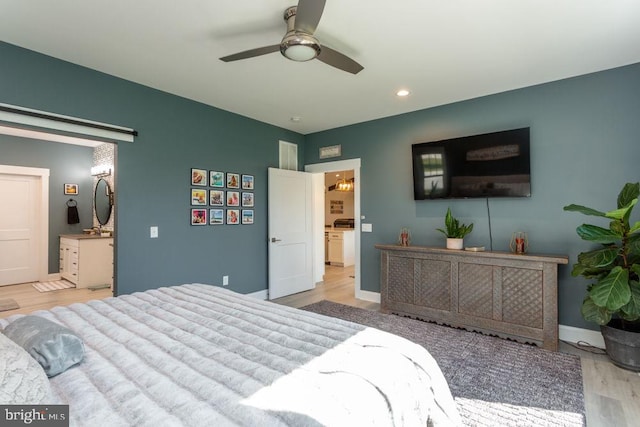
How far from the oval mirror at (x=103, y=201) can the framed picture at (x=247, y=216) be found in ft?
10.4

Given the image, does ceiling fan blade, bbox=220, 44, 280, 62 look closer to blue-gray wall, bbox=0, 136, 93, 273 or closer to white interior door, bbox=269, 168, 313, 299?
white interior door, bbox=269, 168, 313, 299

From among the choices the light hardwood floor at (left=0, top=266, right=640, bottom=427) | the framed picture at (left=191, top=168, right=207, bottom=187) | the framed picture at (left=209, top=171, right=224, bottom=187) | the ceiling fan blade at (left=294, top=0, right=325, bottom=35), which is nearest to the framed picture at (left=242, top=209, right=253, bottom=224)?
the framed picture at (left=209, top=171, right=224, bottom=187)

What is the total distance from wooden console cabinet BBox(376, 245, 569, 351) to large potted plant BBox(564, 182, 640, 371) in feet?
1.03

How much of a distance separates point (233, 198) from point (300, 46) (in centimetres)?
258

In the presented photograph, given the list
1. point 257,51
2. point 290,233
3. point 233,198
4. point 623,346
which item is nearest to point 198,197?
point 233,198

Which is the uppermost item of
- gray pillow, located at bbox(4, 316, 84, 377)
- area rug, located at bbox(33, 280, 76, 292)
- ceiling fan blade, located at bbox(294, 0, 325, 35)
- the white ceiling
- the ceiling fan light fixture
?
the white ceiling

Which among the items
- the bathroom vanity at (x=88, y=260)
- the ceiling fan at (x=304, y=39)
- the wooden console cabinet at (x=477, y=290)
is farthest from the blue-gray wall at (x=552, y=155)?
the bathroom vanity at (x=88, y=260)

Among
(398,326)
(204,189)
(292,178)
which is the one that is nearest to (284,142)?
(292,178)

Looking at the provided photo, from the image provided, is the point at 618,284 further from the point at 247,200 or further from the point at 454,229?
the point at 247,200

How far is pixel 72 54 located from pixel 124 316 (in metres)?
2.38

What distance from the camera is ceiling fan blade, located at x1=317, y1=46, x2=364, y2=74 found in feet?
7.06

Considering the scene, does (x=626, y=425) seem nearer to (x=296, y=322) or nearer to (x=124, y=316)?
(x=296, y=322)

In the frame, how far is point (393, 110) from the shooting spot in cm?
415

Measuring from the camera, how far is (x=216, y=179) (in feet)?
13.2
